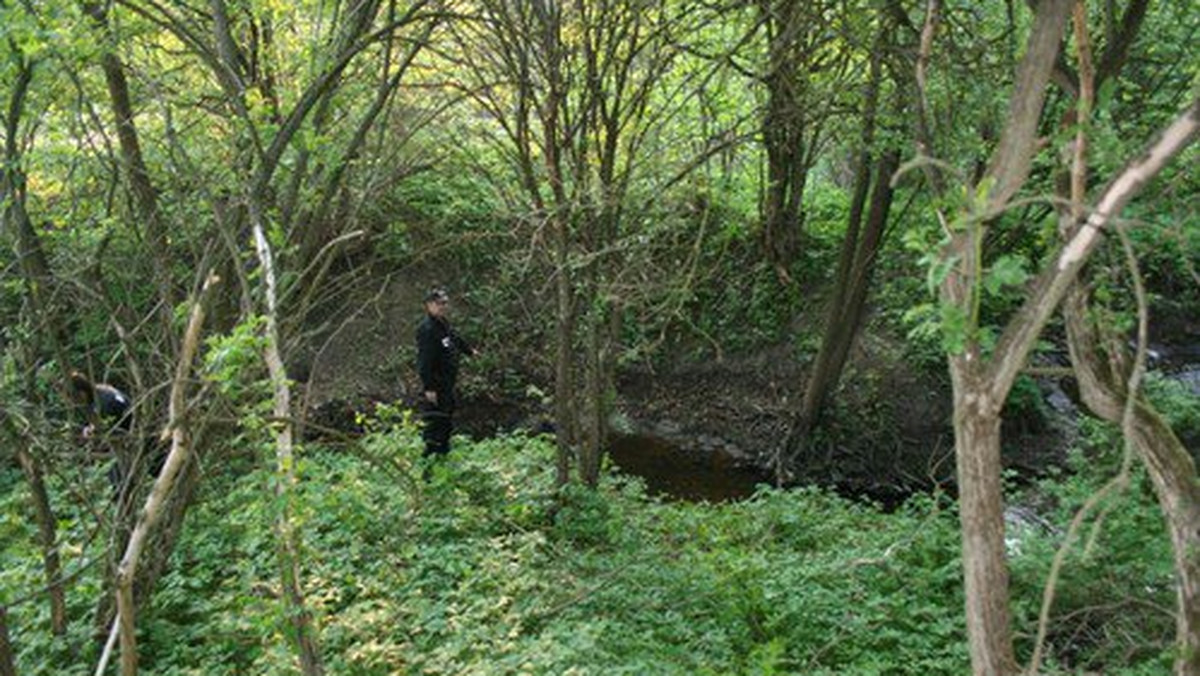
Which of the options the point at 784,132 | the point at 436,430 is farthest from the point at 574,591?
the point at 784,132

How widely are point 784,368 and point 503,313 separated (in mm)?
4386

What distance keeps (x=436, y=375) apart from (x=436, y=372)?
3 centimetres

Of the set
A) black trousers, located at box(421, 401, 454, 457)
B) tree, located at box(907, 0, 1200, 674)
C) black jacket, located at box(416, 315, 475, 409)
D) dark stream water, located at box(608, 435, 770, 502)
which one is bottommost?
dark stream water, located at box(608, 435, 770, 502)

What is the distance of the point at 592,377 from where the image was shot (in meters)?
8.16

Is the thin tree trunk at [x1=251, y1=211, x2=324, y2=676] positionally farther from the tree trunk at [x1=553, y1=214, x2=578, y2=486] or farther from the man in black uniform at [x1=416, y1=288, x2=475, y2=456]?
the man in black uniform at [x1=416, y1=288, x2=475, y2=456]

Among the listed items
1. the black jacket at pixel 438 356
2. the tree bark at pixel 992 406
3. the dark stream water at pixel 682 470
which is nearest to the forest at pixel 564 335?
the tree bark at pixel 992 406

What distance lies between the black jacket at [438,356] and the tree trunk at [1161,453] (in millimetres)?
6029

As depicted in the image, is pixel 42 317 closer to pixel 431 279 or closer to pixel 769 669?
pixel 769 669

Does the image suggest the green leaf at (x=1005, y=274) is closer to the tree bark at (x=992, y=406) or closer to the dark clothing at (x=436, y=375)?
the tree bark at (x=992, y=406)

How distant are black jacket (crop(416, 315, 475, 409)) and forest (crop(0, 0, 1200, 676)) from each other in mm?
276

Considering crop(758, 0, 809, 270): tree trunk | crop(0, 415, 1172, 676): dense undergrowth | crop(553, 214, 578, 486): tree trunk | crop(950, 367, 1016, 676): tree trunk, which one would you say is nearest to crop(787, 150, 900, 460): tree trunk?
crop(758, 0, 809, 270): tree trunk

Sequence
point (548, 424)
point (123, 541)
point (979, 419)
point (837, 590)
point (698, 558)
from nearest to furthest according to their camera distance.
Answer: point (979, 419)
point (123, 541)
point (837, 590)
point (698, 558)
point (548, 424)

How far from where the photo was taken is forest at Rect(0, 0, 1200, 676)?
3.55 meters

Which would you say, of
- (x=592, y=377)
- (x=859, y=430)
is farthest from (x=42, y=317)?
(x=859, y=430)
